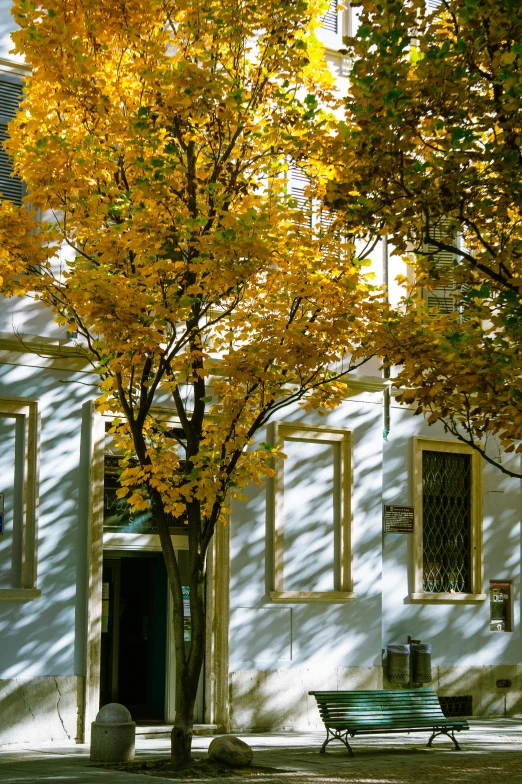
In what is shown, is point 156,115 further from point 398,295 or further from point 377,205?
point 398,295

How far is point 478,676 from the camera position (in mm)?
20344

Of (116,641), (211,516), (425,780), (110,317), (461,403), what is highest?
(110,317)

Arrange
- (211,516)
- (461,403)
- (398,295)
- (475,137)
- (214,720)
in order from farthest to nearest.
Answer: (398,295)
(214,720)
(211,516)
(461,403)
(475,137)

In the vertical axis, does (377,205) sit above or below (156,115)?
below

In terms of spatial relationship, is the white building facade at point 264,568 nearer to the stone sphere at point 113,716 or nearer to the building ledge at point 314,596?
the building ledge at point 314,596

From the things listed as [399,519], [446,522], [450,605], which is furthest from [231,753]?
[446,522]

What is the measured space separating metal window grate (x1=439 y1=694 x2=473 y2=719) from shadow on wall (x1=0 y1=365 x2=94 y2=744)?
6.77 metres

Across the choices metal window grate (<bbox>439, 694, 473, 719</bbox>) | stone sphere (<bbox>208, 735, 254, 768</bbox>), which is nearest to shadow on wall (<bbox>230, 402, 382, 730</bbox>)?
metal window grate (<bbox>439, 694, 473, 719</bbox>)

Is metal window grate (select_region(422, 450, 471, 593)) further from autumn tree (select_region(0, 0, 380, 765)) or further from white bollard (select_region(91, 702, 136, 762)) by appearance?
white bollard (select_region(91, 702, 136, 762))

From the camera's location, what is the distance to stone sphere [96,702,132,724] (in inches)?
519

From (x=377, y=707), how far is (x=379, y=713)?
0.09m

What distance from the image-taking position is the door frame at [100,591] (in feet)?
Answer: 51.3

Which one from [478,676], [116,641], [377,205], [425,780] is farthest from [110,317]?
[478,676]

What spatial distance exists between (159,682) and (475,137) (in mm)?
9983
